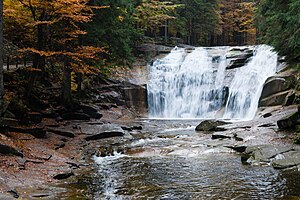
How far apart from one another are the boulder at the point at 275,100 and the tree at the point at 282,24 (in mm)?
2329

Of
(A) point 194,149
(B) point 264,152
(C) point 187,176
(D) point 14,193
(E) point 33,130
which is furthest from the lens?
(E) point 33,130

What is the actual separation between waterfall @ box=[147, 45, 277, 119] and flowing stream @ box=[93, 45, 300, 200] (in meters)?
0.07

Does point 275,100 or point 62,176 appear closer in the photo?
point 62,176

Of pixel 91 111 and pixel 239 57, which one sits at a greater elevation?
pixel 239 57

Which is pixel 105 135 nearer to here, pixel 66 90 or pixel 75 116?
pixel 75 116

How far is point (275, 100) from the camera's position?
19.2 meters

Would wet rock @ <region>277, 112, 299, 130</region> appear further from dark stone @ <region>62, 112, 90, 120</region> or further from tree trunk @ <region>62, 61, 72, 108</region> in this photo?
tree trunk @ <region>62, 61, 72, 108</region>

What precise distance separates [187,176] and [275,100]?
12.0m

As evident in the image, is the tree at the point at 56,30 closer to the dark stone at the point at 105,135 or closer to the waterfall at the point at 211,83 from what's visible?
the dark stone at the point at 105,135

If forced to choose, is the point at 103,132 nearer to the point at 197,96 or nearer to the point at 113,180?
the point at 113,180

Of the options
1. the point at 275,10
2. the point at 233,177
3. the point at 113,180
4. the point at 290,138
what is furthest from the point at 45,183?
the point at 275,10

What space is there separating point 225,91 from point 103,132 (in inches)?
505

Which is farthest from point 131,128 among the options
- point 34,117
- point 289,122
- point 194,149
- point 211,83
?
point 211,83

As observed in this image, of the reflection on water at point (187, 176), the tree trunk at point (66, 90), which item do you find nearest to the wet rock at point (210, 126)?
the reflection on water at point (187, 176)
